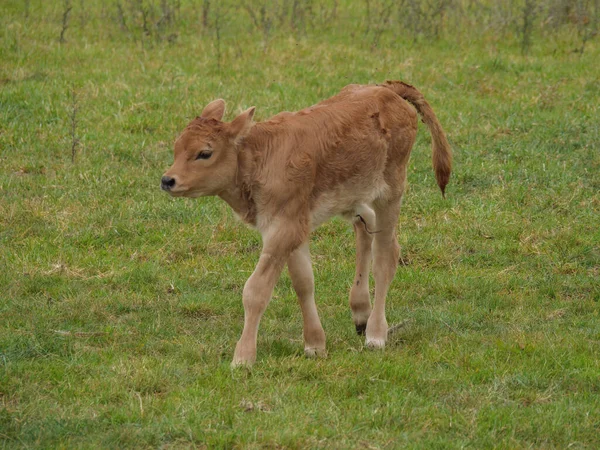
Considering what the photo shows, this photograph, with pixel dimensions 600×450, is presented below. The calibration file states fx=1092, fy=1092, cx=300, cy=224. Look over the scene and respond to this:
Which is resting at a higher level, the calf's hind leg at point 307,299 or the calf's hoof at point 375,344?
the calf's hind leg at point 307,299

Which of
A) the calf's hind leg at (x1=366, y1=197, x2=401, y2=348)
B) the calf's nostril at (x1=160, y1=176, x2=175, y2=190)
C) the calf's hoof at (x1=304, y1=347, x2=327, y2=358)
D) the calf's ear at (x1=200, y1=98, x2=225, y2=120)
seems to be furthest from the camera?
the calf's hind leg at (x1=366, y1=197, x2=401, y2=348)

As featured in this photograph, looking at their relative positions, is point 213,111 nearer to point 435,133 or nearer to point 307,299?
point 307,299

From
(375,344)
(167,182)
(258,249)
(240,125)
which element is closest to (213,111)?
(240,125)

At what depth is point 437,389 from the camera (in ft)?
20.5

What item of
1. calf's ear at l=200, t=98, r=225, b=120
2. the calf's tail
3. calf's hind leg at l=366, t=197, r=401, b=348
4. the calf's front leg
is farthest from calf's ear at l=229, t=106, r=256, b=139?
the calf's tail

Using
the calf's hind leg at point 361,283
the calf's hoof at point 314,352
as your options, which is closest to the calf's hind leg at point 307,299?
the calf's hoof at point 314,352

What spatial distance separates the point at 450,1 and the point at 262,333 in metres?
10.9

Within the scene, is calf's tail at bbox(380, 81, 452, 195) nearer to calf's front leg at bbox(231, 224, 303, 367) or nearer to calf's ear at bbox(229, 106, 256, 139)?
calf's ear at bbox(229, 106, 256, 139)

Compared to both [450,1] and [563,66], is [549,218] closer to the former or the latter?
[563,66]

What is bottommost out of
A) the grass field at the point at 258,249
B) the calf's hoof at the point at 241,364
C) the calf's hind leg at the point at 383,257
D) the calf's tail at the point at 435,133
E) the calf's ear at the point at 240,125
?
the grass field at the point at 258,249

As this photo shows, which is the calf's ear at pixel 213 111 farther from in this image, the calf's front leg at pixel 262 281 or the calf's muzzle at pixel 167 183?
the calf's front leg at pixel 262 281

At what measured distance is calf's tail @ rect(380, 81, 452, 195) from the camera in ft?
25.0

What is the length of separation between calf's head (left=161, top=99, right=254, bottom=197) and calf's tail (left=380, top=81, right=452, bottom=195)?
150cm

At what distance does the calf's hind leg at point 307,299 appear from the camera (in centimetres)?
681
